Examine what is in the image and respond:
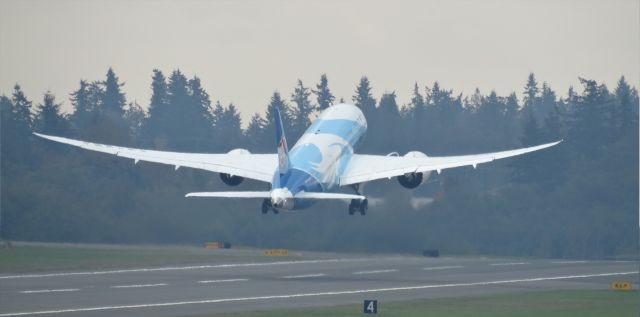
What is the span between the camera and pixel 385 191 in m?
105

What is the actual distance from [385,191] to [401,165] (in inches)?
428

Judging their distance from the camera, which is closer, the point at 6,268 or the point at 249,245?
the point at 6,268

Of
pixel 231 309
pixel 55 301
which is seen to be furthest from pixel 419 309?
pixel 55 301

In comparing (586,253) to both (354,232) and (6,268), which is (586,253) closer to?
(354,232)

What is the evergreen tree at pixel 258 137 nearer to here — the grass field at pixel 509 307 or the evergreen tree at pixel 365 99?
the evergreen tree at pixel 365 99

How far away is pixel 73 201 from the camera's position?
11162 centimetres

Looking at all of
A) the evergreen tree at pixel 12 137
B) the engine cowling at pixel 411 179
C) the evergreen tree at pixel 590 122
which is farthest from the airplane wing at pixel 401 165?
the evergreen tree at pixel 590 122

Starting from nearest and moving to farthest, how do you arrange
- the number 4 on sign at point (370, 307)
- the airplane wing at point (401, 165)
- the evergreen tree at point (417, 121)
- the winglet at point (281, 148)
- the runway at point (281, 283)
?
the number 4 on sign at point (370, 307)
the runway at point (281, 283)
the winglet at point (281, 148)
the airplane wing at point (401, 165)
the evergreen tree at point (417, 121)

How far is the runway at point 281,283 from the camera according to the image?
239ft

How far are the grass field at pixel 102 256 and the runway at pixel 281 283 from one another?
2814mm

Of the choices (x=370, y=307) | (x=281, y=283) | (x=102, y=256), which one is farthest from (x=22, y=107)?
(x=370, y=307)

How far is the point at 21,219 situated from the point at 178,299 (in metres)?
37.7

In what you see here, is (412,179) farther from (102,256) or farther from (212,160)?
(102,256)

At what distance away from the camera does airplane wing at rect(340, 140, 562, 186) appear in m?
92.4
